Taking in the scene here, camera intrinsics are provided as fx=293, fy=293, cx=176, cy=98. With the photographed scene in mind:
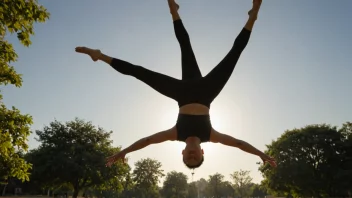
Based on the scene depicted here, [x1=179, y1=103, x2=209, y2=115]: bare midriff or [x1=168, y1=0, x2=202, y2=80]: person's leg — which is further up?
[x1=168, y1=0, x2=202, y2=80]: person's leg

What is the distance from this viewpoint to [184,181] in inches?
3504

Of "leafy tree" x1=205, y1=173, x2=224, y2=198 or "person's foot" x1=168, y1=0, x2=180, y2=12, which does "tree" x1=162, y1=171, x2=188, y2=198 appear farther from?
"person's foot" x1=168, y1=0, x2=180, y2=12

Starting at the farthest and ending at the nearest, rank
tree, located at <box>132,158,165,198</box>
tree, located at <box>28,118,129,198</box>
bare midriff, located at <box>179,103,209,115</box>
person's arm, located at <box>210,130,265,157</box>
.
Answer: tree, located at <box>132,158,165,198</box> < tree, located at <box>28,118,129,198</box> < person's arm, located at <box>210,130,265,157</box> < bare midriff, located at <box>179,103,209,115</box>

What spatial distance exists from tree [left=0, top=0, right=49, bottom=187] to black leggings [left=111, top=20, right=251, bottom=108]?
16.0ft

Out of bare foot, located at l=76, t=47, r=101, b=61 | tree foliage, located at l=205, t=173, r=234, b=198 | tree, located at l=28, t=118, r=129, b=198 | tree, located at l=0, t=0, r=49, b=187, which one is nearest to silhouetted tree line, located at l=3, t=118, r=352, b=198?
tree, located at l=28, t=118, r=129, b=198

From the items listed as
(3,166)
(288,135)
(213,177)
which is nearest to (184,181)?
(213,177)

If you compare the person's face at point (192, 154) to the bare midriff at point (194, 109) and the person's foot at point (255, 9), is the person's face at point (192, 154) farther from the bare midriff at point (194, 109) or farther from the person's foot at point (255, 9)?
the person's foot at point (255, 9)

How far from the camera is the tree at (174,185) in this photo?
8794 centimetres

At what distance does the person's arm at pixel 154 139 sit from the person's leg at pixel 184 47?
4.29 ft

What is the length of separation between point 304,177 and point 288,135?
26.4ft

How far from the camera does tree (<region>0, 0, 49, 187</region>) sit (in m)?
8.84

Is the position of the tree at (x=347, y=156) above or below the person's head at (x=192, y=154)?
above

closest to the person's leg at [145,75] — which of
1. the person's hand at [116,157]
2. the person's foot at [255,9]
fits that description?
the person's hand at [116,157]

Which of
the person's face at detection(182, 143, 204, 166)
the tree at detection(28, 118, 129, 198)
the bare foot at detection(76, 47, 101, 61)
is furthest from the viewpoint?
the tree at detection(28, 118, 129, 198)
